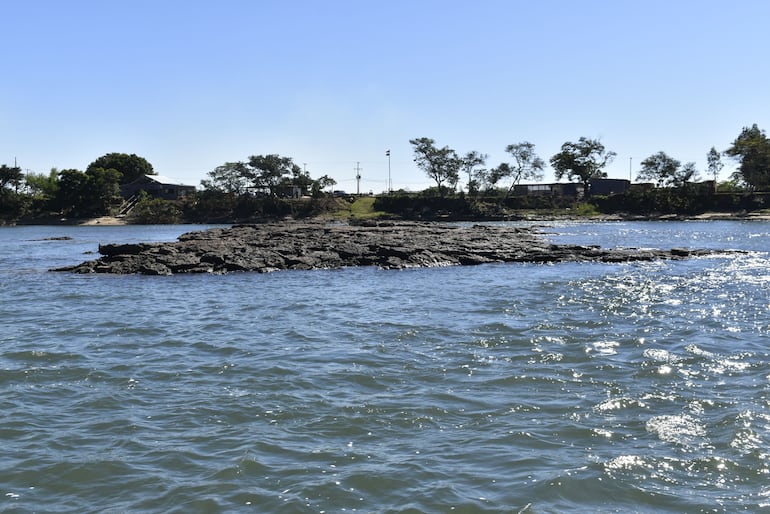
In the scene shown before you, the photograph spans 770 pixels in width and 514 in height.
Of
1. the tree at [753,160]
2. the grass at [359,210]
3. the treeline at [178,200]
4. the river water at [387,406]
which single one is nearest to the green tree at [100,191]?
the treeline at [178,200]

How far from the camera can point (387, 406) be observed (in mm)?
9977

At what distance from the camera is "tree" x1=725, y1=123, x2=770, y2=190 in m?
102

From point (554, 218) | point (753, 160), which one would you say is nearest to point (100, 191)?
point (554, 218)

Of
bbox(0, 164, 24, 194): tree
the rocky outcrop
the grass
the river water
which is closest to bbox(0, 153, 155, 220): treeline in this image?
bbox(0, 164, 24, 194): tree

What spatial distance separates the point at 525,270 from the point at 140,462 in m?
26.5

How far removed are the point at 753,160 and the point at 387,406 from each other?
365ft

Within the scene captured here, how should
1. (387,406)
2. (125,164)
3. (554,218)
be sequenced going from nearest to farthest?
(387,406) < (554,218) < (125,164)

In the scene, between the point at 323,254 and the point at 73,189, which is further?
the point at 73,189

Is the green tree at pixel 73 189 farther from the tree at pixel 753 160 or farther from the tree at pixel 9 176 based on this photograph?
the tree at pixel 753 160

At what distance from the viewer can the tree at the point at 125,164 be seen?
5059 inches

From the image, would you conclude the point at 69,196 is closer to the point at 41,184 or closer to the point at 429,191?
the point at 41,184

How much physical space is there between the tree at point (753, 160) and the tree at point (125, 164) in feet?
372

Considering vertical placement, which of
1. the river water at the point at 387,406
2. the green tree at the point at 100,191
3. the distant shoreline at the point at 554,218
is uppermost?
the green tree at the point at 100,191

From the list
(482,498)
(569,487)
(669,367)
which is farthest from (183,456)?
(669,367)
